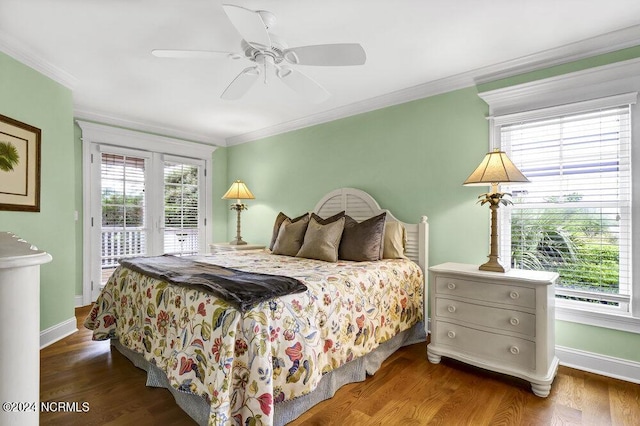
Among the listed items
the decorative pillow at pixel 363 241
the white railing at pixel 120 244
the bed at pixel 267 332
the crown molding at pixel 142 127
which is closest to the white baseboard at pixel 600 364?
the bed at pixel 267 332

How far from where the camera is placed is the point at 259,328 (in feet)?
5.04

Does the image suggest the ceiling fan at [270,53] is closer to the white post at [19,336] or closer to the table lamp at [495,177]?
the table lamp at [495,177]

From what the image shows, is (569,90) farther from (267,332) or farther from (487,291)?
(267,332)

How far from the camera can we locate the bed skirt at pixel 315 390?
5.72ft

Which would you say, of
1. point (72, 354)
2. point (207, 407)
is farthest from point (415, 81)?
point (72, 354)

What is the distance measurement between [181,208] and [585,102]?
478 cm

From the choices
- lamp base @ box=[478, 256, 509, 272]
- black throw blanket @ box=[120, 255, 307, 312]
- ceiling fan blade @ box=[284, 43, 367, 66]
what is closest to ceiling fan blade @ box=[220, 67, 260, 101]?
ceiling fan blade @ box=[284, 43, 367, 66]

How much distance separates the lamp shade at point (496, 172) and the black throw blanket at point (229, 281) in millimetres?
1524

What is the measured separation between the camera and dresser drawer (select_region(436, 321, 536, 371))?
7.04 ft

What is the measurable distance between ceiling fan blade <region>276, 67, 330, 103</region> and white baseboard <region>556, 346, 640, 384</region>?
2684mm

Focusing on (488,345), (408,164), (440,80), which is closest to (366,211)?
(408,164)

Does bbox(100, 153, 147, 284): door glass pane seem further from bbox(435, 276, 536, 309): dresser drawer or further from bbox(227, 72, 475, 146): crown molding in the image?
bbox(435, 276, 536, 309): dresser drawer

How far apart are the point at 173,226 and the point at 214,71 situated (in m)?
2.69

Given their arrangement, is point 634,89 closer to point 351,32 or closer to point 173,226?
point 351,32
